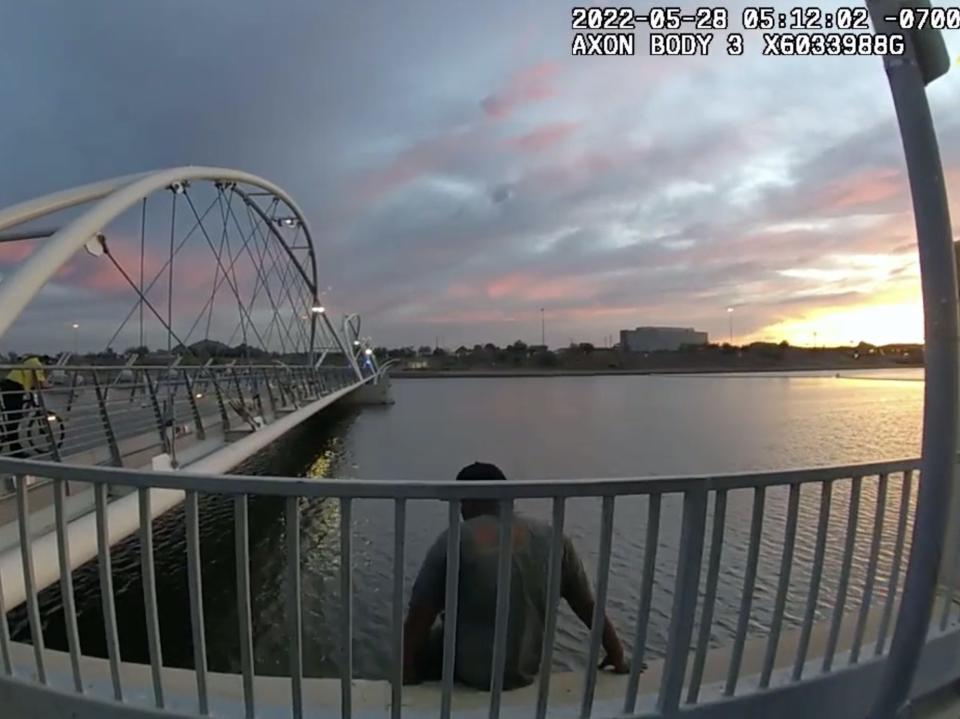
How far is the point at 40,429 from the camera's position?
662 cm

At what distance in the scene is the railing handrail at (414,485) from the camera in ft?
5.54

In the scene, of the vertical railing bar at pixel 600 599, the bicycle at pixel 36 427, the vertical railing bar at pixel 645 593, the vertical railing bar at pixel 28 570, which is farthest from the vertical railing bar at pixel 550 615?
the bicycle at pixel 36 427

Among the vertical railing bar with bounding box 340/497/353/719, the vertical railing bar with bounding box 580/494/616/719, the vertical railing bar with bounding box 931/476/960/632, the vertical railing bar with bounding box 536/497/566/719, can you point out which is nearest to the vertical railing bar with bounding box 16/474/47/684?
the vertical railing bar with bounding box 340/497/353/719

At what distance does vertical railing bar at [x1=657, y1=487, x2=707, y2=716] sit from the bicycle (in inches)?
A: 204

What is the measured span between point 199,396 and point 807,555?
330 inches

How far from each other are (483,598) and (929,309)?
5.27ft

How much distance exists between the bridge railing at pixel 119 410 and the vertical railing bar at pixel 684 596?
16.5 ft

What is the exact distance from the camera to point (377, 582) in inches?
258

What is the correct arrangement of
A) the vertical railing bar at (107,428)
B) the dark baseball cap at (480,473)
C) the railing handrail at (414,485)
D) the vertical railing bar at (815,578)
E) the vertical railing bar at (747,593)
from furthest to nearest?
the vertical railing bar at (107,428) < the dark baseball cap at (480,473) < the vertical railing bar at (815,578) < the vertical railing bar at (747,593) < the railing handrail at (414,485)

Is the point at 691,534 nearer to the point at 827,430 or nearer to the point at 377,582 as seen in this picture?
the point at 377,582

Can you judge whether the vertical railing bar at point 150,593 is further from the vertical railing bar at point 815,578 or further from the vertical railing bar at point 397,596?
the vertical railing bar at point 815,578

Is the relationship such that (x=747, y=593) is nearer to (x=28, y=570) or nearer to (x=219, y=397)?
(x=28, y=570)

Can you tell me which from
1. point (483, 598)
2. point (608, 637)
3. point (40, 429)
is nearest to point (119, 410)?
point (40, 429)

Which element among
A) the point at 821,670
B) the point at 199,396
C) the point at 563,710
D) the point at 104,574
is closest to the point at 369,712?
the point at 563,710
